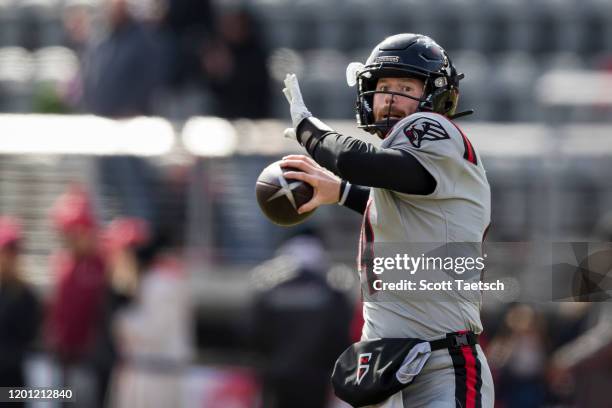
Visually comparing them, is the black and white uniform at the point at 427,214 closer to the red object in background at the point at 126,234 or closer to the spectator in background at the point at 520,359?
the spectator in background at the point at 520,359

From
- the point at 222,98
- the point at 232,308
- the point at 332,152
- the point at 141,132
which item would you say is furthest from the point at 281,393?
the point at 332,152

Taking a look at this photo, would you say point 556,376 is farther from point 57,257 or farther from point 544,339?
point 57,257

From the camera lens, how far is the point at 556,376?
9406 mm

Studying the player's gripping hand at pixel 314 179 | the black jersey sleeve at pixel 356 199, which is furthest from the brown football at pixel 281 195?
the black jersey sleeve at pixel 356 199

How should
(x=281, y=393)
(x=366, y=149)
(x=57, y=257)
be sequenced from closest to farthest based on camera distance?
(x=366, y=149) → (x=281, y=393) → (x=57, y=257)

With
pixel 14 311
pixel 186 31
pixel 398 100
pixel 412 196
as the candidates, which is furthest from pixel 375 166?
pixel 186 31

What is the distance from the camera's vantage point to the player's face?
5.03m

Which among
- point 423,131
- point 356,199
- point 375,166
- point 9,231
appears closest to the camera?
point 375,166

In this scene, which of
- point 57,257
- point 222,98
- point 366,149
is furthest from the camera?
point 222,98

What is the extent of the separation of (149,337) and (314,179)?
465 centimetres

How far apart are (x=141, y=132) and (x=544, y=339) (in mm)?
3401

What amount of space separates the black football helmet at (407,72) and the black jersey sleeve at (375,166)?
277 mm

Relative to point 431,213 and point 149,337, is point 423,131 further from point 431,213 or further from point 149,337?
point 149,337

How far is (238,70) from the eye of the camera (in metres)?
11.6
